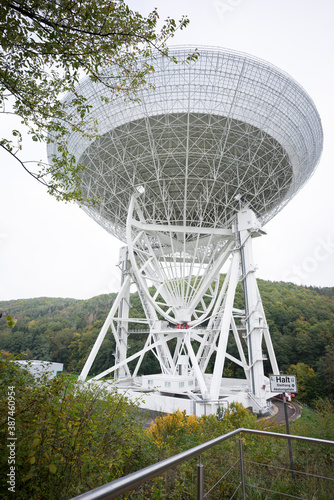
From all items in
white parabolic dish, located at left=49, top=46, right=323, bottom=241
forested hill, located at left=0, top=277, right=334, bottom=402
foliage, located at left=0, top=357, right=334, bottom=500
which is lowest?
foliage, located at left=0, top=357, right=334, bottom=500

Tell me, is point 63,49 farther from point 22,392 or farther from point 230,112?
point 230,112

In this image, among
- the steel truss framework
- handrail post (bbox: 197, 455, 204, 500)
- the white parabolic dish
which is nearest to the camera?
handrail post (bbox: 197, 455, 204, 500)

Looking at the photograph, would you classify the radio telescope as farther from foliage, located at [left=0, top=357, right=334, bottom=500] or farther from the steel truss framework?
foliage, located at [left=0, top=357, right=334, bottom=500]

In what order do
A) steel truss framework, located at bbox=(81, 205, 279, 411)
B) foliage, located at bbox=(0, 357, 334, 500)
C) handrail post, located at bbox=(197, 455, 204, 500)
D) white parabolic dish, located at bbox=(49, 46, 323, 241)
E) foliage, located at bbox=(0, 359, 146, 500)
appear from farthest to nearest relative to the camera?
steel truss framework, located at bbox=(81, 205, 279, 411), white parabolic dish, located at bbox=(49, 46, 323, 241), foliage, located at bbox=(0, 357, 334, 500), foliage, located at bbox=(0, 359, 146, 500), handrail post, located at bbox=(197, 455, 204, 500)

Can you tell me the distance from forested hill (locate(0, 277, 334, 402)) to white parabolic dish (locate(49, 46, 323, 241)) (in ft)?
67.6

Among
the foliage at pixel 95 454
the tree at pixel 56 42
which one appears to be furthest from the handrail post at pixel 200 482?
the tree at pixel 56 42

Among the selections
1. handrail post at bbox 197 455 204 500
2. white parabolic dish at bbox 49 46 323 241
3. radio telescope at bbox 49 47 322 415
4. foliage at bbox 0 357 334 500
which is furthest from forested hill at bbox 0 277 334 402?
handrail post at bbox 197 455 204 500

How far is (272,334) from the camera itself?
40750 mm

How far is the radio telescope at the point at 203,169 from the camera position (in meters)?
15.2

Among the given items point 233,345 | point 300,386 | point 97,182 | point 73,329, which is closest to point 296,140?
point 97,182

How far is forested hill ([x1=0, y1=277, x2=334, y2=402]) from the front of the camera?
118ft

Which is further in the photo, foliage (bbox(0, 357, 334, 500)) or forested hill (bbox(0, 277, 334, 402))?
forested hill (bbox(0, 277, 334, 402))

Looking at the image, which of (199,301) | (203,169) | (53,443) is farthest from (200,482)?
(199,301)

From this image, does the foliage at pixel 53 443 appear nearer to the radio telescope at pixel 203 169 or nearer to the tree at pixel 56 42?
the tree at pixel 56 42
